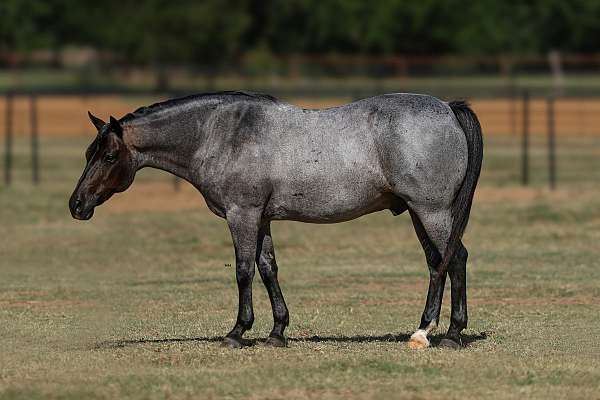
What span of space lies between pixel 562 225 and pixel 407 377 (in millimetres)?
11540

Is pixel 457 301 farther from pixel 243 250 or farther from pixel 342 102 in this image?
pixel 342 102

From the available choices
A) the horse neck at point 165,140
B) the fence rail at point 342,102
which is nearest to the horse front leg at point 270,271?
the horse neck at point 165,140

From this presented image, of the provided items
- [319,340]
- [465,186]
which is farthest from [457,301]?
[319,340]

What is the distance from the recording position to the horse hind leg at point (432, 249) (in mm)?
10031

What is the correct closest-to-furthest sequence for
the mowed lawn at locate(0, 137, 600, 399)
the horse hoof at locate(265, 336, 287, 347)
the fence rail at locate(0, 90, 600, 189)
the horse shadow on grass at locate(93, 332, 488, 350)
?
the mowed lawn at locate(0, 137, 600, 399) → the horse hoof at locate(265, 336, 287, 347) → the horse shadow on grass at locate(93, 332, 488, 350) → the fence rail at locate(0, 90, 600, 189)

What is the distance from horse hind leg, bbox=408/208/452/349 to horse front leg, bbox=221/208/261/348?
3.96ft

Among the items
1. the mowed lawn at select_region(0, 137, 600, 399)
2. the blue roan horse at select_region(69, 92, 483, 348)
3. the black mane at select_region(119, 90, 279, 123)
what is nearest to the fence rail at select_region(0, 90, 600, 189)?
the mowed lawn at select_region(0, 137, 600, 399)

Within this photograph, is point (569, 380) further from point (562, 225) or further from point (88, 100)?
point (88, 100)

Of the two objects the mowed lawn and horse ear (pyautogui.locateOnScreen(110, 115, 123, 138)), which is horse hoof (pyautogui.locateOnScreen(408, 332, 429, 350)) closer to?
the mowed lawn

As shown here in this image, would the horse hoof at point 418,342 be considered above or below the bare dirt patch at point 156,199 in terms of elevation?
below

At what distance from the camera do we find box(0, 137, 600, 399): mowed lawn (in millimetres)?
8891

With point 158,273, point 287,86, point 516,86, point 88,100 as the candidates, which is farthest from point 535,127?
point 158,273

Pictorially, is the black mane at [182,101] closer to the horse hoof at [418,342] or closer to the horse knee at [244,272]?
the horse knee at [244,272]

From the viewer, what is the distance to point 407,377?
8953mm
